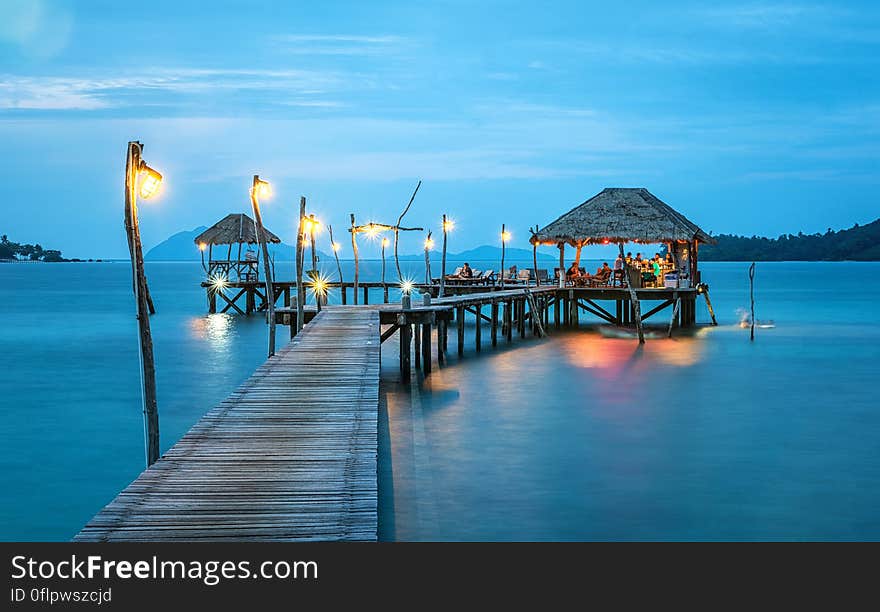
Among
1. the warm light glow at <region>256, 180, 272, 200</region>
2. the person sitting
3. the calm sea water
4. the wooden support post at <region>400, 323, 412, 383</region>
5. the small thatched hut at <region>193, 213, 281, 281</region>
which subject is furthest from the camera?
the small thatched hut at <region>193, 213, 281, 281</region>

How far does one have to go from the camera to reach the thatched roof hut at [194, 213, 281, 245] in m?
41.4

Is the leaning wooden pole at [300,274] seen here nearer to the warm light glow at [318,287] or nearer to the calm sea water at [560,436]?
the warm light glow at [318,287]

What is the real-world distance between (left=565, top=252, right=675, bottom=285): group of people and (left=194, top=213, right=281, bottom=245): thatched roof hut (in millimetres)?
15461

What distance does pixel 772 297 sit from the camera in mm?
59531

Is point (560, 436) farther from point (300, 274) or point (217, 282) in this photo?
point (217, 282)

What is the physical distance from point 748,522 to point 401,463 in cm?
424

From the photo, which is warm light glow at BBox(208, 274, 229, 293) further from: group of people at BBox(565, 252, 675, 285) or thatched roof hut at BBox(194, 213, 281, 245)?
group of people at BBox(565, 252, 675, 285)

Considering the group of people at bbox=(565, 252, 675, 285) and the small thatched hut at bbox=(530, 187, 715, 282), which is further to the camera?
the group of people at bbox=(565, 252, 675, 285)

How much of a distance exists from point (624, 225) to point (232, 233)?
19.0m

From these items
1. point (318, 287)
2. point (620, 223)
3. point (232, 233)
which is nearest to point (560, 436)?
point (318, 287)

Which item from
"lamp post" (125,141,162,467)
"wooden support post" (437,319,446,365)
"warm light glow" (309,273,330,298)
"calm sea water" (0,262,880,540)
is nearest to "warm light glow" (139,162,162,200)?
"lamp post" (125,141,162,467)

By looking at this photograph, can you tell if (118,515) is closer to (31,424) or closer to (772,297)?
(31,424)

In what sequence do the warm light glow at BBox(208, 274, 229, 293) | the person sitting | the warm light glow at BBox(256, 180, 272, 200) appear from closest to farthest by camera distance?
the warm light glow at BBox(256, 180, 272, 200)
the person sitting
the warm light glow at BBox(208, 274, 229, 293)
